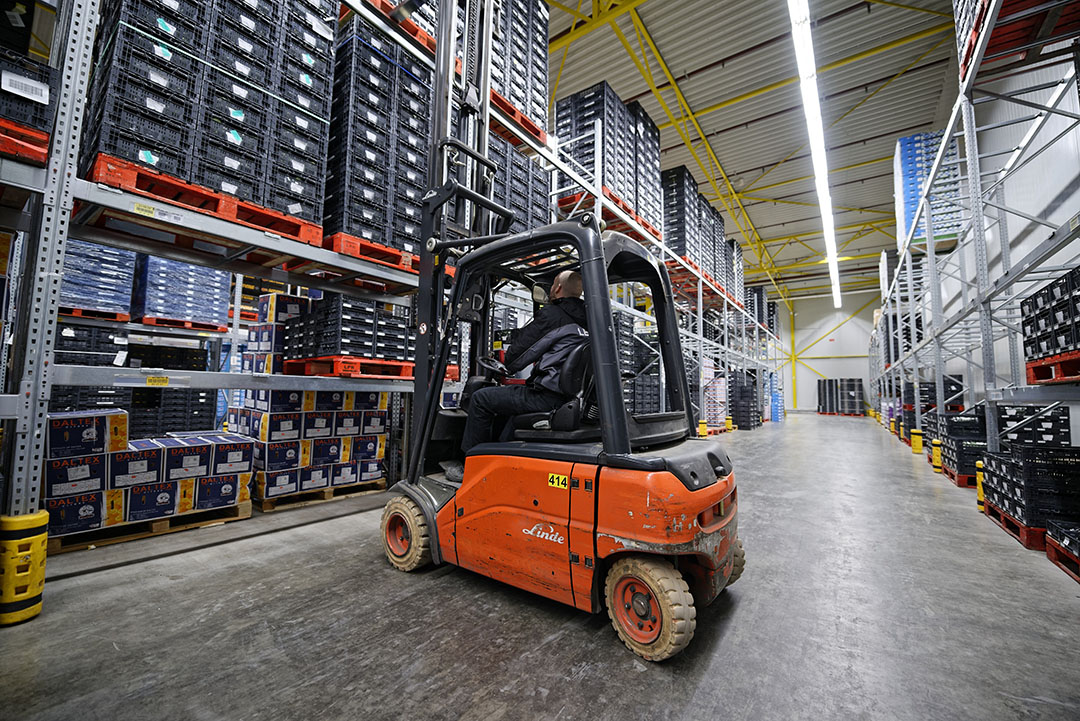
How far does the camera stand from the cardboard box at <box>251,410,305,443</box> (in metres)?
4.53

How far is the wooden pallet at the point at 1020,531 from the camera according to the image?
3.70 meters

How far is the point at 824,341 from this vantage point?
29.2 m

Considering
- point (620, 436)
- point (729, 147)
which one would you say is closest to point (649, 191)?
point (729, 147)

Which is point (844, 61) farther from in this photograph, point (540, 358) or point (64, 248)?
point (64, 248)

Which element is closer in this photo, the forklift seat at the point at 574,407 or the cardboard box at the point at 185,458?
the forklift seat at the point at 574,407

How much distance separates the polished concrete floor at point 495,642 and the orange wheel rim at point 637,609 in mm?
115

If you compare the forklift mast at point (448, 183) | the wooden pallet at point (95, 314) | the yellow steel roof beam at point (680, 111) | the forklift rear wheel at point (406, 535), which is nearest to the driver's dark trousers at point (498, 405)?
the forklift mast at point (448, 183)

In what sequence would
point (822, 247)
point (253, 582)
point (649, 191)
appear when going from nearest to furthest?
1. point (253, 582)
2. point (649, 191)
3. point (822, 247)

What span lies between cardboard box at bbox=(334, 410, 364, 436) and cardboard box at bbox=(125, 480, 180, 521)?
1.53 metres

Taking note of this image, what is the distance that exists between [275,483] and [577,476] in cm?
371

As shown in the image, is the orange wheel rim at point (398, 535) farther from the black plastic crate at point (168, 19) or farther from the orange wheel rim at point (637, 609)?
the black plastic crate at point (168, 19)

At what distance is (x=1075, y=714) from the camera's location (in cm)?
170

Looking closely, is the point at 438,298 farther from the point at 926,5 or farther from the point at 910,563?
the point at 926,5

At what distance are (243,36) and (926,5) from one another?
1165cm
